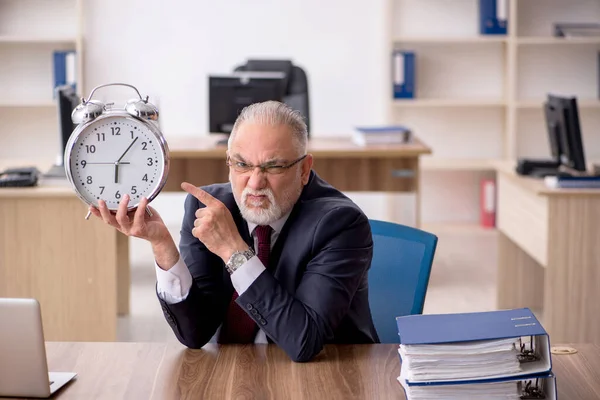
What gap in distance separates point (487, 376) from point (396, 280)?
860mm

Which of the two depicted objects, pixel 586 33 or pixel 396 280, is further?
pixel 586 33

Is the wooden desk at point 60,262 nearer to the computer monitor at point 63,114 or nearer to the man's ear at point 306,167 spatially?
the computer monitor at point 63,114

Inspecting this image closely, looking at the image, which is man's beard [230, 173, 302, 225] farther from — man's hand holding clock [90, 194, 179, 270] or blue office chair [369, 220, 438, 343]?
blue office chair [369, 220, 438, 343]

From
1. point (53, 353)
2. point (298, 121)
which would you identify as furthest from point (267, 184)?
point (53, 353)

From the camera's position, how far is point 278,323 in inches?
74.8

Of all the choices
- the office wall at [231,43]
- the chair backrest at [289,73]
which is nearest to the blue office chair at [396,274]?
the chair backrest at [289,73]

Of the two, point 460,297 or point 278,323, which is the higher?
point 278,323

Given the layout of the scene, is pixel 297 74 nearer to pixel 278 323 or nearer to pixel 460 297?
pixel 460 297

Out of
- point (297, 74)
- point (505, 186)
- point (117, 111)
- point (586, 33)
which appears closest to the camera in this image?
point (117, 111)

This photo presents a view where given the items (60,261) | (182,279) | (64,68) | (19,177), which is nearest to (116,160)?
(182,279)

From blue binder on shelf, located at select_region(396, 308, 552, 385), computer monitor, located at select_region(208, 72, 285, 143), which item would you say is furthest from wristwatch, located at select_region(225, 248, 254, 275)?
computer monitor, located at select_region(208, 72, 285, 143)

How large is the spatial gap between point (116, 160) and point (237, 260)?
13.1 inches

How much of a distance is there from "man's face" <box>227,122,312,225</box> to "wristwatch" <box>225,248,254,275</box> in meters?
0.13

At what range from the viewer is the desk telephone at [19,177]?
3.86m
